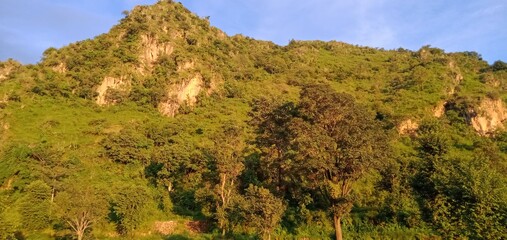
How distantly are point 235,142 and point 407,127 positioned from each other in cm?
2982

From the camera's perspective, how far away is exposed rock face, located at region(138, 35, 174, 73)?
2571 inches

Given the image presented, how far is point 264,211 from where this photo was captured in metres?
22.8

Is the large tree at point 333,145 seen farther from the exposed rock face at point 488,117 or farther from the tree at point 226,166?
the exposed rock face at point 488,117

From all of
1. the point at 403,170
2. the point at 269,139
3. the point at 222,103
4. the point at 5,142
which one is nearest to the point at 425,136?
the point at 403,170

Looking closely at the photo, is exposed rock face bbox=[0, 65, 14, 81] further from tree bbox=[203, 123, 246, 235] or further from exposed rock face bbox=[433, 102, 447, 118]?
exposed rock face bbox=[433, 102, 447, 118]

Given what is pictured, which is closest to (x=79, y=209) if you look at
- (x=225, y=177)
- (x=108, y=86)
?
(x=225, y=177)

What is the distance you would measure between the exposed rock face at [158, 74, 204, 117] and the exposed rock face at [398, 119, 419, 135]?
3060 cm

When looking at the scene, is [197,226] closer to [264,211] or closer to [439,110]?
[264,211]

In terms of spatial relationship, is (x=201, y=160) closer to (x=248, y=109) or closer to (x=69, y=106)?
(x=248, y=109)

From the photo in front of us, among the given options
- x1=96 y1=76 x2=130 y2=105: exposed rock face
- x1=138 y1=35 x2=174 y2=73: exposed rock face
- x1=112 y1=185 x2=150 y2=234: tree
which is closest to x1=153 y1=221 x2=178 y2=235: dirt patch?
x1=112 y1=185 x2=150 y2=234: tree

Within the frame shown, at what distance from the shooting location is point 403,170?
36625 millimetres

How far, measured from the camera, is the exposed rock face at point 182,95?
58.2 metres

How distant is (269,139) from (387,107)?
31103 mm

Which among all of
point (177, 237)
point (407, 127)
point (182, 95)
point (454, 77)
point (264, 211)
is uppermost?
point (454, 77)
